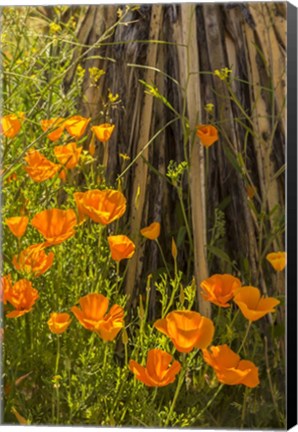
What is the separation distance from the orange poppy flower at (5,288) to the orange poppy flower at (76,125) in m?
0.41

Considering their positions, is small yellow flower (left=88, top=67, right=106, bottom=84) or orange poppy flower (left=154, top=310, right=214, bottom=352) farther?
small yellow flower (left=88, top=67, right=106, bottom=84)

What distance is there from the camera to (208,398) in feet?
Result: 8.96

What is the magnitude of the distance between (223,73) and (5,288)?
78 centimetres

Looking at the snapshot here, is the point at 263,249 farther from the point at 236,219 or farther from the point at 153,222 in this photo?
the point at 153,222

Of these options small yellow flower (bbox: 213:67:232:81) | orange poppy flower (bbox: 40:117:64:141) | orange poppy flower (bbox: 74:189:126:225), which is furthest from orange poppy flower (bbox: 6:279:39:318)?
small yellow flower (bbox: 213:67:232:81)

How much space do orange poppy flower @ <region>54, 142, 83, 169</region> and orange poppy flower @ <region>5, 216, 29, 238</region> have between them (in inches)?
7.1

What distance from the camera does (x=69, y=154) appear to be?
112 inches

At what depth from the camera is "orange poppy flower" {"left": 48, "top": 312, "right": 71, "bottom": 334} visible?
2781mm

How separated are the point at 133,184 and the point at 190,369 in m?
0.49

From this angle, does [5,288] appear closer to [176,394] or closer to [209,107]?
[176,394]

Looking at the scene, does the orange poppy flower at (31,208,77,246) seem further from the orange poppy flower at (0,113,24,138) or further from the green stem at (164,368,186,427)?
the green stem at (164,368,186,427)

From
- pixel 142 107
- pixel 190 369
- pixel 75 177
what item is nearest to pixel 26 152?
pixel 75 177

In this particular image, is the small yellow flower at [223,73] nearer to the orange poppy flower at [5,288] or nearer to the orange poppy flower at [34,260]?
the orange poppy flower at [34,260]

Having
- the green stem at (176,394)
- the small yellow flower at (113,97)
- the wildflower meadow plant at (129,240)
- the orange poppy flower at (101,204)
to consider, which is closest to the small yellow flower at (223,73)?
the wildflower meadow plant at (129,240)
